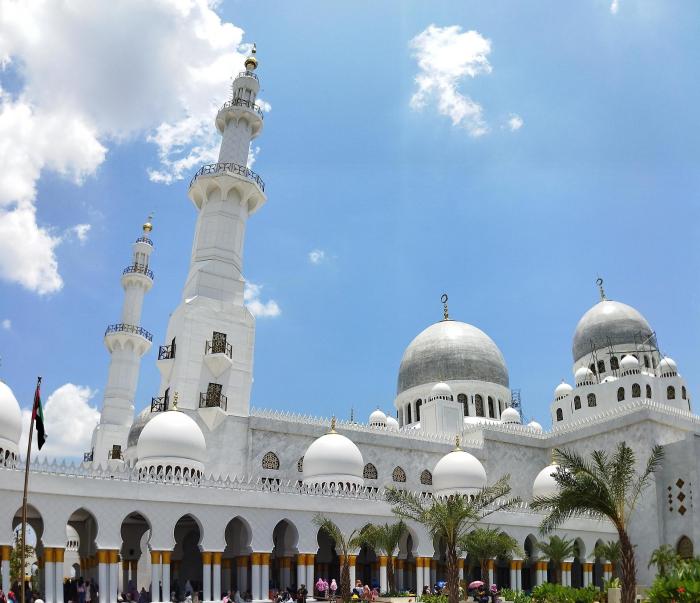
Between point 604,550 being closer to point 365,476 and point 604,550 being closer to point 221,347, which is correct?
point 365,476

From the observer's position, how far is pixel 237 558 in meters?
24.5

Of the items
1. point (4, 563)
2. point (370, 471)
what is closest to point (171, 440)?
point (4, 563)

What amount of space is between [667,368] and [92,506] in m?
32.1

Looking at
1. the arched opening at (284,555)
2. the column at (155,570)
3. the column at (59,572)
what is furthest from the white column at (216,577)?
the column at (59,572)

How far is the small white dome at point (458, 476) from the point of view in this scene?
2984cm

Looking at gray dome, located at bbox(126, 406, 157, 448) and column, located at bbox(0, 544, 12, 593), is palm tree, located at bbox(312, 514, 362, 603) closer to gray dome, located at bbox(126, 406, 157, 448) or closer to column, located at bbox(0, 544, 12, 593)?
column, located at bbox(0, 544, 12, 593)

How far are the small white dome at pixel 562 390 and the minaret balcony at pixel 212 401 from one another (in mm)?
23189

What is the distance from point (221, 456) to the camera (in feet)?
90.6

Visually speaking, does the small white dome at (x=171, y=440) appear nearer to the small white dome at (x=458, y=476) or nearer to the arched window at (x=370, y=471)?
the arched window at (x=370, y=471)

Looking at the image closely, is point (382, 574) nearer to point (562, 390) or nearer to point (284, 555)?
point (284, 555)

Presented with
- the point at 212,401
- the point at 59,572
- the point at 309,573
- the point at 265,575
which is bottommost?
the point at 309,573

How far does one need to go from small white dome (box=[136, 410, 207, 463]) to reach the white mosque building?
6 cm

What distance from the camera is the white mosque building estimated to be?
22.0 m

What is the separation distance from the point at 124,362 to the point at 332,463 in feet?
59.9
